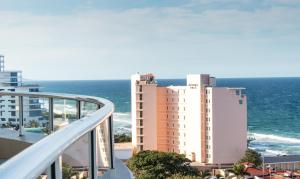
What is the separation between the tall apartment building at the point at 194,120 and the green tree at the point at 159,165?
24.9ft

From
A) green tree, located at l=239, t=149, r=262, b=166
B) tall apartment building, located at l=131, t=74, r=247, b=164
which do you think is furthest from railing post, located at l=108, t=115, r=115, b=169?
tall apartment building, located at l=131, t=74, r=247, b=164

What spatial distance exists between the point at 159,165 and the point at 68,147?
27.1 metres

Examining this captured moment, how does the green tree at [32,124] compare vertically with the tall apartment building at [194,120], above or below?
above

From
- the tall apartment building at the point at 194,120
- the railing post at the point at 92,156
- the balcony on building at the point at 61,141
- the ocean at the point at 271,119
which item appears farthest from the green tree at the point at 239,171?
the railing post at the point at 92,156

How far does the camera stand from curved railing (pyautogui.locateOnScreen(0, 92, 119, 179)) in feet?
3.00

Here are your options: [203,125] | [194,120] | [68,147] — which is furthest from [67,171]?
[194,120]

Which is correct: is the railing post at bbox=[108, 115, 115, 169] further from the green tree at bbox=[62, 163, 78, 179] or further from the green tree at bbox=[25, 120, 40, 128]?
the green tree at bbox=[25, 120, 40, 128]

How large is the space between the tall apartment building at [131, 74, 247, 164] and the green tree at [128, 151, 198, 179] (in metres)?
7.59

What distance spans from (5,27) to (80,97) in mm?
94077

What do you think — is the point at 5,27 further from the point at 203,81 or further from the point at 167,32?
the point at 203,81

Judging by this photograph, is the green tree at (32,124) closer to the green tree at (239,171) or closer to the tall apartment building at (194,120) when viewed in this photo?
the green tree at (239,171)

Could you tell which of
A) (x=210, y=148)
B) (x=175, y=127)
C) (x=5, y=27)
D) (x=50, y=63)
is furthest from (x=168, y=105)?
(x=50, y=63)

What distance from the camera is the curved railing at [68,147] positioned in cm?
91

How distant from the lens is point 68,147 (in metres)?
1.26
